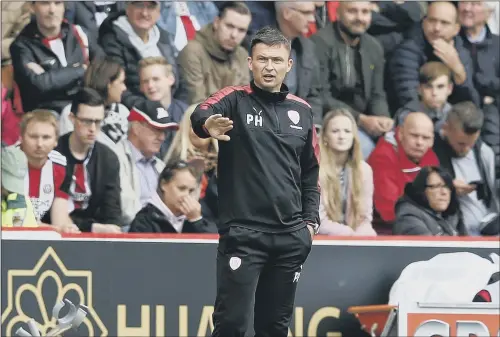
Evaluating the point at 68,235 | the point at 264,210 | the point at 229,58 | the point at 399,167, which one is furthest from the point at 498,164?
the point at 264,210

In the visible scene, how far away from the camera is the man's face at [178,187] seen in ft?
30.1

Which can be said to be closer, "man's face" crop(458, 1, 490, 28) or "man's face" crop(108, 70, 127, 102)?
"man's face" crop(108, 70, 127, 102)

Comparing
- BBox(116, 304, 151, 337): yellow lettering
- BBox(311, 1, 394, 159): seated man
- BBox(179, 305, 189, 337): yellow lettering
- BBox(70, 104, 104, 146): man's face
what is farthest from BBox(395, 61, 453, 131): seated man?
BBox(116, 304, 151, 337): yellow lettering

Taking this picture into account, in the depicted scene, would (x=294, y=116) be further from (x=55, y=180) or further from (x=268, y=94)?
(x=55, y=180)

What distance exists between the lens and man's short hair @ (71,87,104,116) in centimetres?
916

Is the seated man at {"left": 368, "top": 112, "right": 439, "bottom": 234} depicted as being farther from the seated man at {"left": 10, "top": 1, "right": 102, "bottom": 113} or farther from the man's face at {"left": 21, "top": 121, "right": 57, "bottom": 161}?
the man's face at {"left": 21, "top": 121, "right": 57, "bottom": 161}

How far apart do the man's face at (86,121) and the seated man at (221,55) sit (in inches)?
28.9

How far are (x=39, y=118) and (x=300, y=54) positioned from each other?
6.96 ft

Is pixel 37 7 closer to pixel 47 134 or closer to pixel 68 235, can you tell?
pixel 47 134

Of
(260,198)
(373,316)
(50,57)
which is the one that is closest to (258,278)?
(260,198)

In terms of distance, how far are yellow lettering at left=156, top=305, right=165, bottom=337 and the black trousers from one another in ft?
12.3

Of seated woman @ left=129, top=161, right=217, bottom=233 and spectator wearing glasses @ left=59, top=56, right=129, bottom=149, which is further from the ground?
spectator wearing glasses @ left=59, top=56, right=129, bottom=149

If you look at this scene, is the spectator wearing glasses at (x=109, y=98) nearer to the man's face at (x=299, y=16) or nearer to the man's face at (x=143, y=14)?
the man's face at (x=143, y=14)

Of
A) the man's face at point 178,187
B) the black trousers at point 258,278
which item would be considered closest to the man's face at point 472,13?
the man's face at point 178,187
